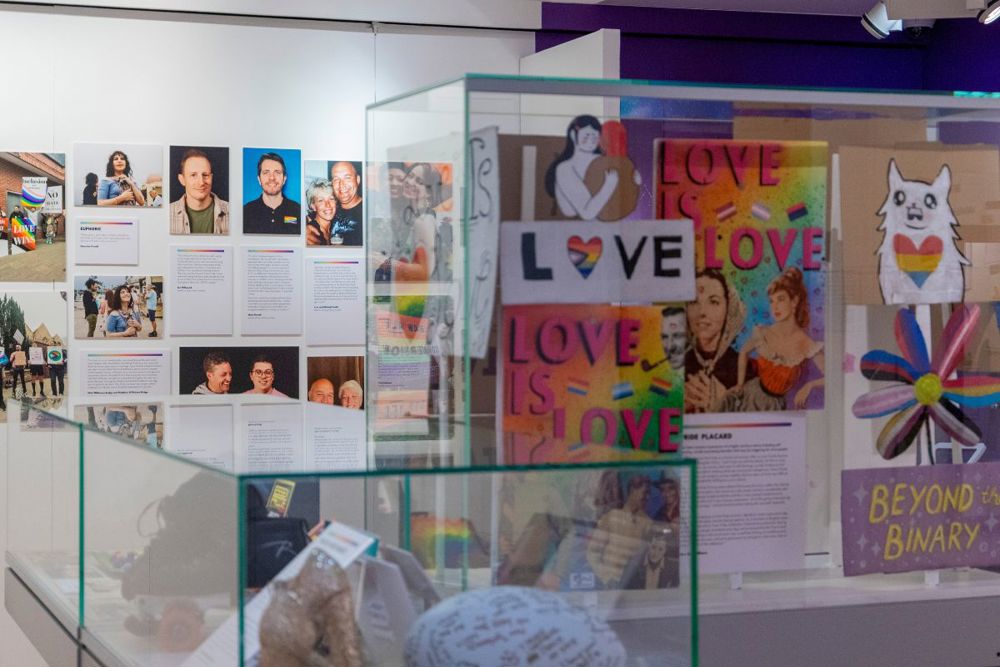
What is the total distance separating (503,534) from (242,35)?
13.9ft

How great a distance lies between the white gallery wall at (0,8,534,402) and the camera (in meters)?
5.24

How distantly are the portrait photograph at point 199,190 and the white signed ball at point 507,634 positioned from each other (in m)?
4.09

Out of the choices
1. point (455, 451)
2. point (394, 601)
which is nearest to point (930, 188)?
point (455, 451)

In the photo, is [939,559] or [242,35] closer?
[939,559]

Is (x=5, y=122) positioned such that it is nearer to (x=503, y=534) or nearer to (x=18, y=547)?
(x=18, y=547)

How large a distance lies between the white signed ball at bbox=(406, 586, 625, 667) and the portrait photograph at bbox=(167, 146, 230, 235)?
4085 millimetres

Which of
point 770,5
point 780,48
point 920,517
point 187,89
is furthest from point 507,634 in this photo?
point 780,48

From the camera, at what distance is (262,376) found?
5.50 m

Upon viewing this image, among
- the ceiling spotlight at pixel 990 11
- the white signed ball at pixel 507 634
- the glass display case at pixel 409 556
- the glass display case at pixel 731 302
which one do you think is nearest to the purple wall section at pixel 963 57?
the ceiling spotlight at pixel 990 11

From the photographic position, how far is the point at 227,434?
6.98 feet

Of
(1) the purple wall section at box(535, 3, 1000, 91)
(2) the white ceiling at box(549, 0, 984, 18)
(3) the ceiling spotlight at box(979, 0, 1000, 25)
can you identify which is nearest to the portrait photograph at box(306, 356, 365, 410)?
(1) the purple wall section at box(535, 3, 1000, 91)

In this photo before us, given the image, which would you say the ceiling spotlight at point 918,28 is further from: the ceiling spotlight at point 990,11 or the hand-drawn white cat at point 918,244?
the hand-drawn white cat at point 918,244

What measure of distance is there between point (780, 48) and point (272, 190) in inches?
103

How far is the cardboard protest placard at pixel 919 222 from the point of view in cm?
261
